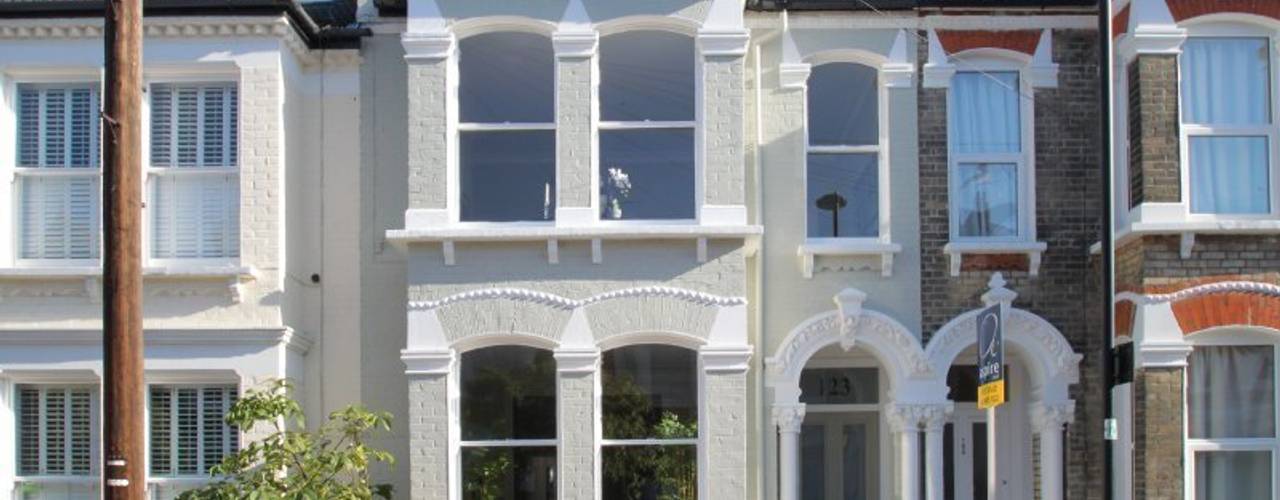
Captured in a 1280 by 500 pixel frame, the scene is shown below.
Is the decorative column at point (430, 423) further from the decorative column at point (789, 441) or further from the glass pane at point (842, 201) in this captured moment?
the glass pane at point (842, 201)

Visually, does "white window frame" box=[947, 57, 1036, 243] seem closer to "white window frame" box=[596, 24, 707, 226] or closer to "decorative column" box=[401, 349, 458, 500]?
"white window frame" box=[596, 24, 707, 226]

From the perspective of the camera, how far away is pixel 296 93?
651 inches

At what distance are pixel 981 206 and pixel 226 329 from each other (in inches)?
271

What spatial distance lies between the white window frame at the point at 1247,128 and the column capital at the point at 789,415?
3758 mm

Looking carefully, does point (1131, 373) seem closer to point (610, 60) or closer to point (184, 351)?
point (610, 60)

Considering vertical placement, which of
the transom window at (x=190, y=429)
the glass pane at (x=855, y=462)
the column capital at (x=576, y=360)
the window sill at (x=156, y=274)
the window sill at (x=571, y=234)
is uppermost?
the window sill at (x=571, y=234)

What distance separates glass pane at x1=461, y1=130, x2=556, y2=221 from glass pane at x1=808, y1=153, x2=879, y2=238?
244 centimetres

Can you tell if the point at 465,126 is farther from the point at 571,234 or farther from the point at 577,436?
the point at 577,436

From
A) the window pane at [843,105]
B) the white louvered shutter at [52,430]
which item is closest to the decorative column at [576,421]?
the window pane at [843,105]

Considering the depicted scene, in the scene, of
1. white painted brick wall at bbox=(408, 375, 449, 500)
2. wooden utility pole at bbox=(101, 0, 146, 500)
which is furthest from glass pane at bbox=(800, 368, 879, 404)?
wooden utility pole at bbox=(101, 0, 146, 500)

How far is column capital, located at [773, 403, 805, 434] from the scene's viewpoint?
634 inches

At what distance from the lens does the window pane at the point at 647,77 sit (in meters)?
16.2

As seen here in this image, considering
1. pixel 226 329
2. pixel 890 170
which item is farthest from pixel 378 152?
pixel 890 170

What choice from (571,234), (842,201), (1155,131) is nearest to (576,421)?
(571,234)
